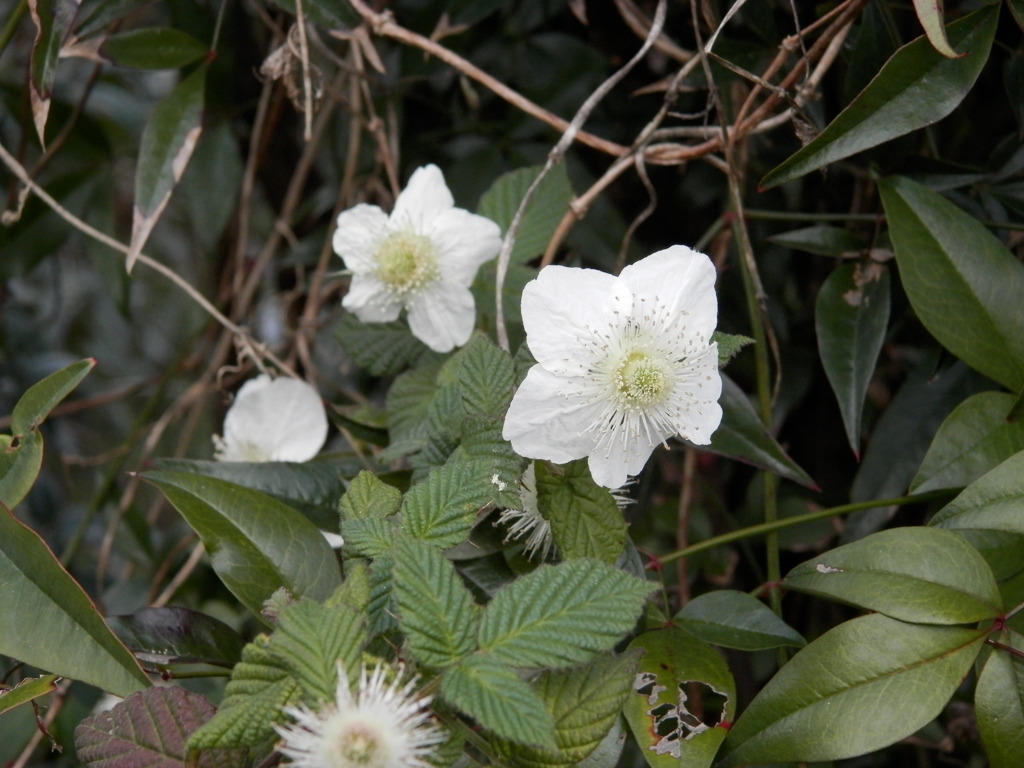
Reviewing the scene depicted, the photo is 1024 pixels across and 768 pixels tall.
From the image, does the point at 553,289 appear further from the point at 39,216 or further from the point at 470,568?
the point at 39,216

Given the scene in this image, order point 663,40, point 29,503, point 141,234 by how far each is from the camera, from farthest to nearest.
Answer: point 29,503 → point 663,40 → point 141,234

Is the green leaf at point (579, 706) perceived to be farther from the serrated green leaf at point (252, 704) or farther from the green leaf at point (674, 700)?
the serrated green leaf at point (252, 704)

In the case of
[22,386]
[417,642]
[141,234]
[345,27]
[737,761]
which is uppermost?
[345,27]

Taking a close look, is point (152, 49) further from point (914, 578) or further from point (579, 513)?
point (914, 578)

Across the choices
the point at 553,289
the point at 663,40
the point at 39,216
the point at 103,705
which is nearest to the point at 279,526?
the point at 553,289

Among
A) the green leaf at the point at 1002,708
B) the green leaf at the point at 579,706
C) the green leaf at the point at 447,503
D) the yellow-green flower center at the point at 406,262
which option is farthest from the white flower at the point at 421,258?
the green leaf at the point at 1002,708

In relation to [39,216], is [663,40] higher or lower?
higher

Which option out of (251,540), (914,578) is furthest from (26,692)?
(914,578)
